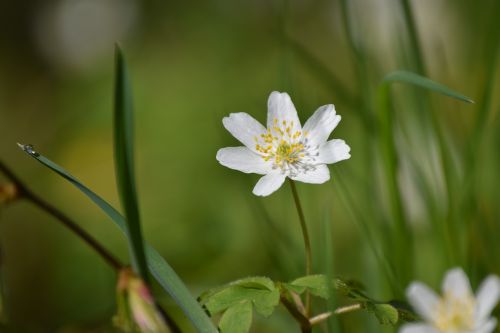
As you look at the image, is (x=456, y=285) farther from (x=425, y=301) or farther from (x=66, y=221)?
(x=66, y=221)

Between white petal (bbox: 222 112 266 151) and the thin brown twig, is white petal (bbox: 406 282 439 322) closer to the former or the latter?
the thin brown twig

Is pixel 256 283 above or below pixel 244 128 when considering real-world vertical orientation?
below

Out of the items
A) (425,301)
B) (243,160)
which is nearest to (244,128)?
(243,160)

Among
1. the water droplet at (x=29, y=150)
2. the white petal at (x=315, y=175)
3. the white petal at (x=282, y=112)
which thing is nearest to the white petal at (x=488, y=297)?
the white petal at (x=315, y=175)

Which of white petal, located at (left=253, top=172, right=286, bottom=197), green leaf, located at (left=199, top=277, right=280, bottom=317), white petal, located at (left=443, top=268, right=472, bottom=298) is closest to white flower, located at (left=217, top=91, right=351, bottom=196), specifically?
white petal, located at (left=253, top=172, right=286, bottom=197)

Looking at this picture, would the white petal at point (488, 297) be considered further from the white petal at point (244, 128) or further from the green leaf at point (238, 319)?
the white petal at point (244, 128)

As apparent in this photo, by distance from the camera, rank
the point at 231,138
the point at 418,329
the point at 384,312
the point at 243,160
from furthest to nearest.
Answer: the point at 231,138 → the point at 243,160 → the point at 384,312 → the point at 418,329
